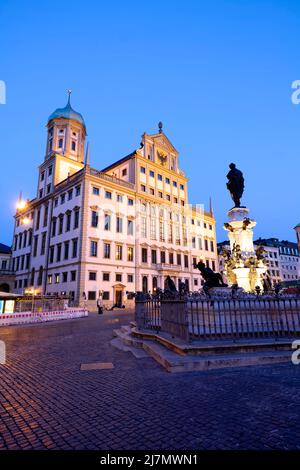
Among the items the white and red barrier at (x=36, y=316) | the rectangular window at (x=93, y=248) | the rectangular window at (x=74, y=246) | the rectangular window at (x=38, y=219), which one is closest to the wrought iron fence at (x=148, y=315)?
the white and red barrier at (x=36, y=316)

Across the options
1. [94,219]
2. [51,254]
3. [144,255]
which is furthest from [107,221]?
[51,254]

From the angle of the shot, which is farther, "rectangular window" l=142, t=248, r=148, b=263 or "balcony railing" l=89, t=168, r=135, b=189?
"rectangular window" l=142, t=248, r=148, b=263

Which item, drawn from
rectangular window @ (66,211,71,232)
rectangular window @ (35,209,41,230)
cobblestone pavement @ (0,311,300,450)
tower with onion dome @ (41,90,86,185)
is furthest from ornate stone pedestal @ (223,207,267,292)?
rectangular window @ (35,209,41,230)

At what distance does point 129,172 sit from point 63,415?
4344 centimetres

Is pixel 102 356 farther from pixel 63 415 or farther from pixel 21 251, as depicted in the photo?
pixel 21 251

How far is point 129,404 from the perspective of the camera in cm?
382

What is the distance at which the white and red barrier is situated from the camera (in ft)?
60.6

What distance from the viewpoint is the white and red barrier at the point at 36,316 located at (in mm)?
18462

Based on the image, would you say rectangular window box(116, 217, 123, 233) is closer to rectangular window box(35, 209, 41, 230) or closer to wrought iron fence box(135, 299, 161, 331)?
rectangular window box(35, 209, 41, 230)

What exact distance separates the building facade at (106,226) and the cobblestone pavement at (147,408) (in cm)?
2838

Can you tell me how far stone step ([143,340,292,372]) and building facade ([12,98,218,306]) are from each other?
27.9m

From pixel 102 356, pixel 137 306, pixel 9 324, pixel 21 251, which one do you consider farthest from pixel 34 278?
pixel 102 356

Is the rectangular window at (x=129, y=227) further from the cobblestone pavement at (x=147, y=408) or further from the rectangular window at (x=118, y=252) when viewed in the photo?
the cobblestone pavement at (x=147, y=408)
